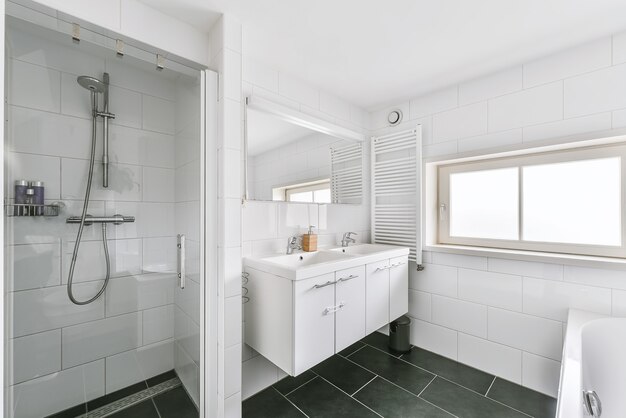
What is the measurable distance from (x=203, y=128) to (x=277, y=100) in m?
0.66

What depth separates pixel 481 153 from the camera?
6.56 ft

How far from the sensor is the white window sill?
1.57 m

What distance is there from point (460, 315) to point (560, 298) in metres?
0.64

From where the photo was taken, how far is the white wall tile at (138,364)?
1.54 metres

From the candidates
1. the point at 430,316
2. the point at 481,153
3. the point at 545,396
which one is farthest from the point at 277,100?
the point at 545,396

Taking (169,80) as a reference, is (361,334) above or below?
below

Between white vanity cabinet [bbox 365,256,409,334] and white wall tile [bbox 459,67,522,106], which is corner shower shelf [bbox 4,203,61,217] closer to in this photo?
white vanity cabinet [bbox 365,256,409,334]

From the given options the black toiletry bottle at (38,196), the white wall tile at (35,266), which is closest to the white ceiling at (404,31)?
the black toiletry bottle at (38,196)

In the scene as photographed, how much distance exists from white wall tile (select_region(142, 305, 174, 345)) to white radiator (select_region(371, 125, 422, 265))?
178 centimetres

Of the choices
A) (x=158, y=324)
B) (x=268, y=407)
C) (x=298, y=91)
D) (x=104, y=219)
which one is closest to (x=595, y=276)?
(x=268, y=407)

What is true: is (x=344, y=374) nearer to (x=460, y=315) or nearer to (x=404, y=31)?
(x=460, y=315)

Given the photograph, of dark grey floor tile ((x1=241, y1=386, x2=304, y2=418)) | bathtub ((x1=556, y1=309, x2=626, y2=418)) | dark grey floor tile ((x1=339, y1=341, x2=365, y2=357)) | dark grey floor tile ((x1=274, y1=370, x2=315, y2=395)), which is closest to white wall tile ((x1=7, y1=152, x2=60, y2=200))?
dark grey floor tile ((x1=241, y1=386, x2=304, y2=418))

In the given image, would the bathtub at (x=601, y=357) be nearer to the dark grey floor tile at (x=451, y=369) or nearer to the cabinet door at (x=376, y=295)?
the dark grey floor tile at (x=451, y=369)

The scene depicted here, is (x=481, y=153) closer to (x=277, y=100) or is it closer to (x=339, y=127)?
(x=339, y=127)
